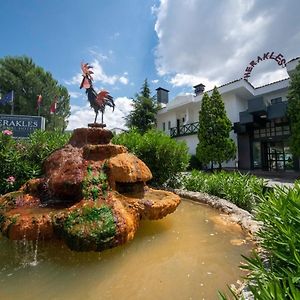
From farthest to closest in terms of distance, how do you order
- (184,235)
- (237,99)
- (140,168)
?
(237,99) < (140,168) < (184,235)

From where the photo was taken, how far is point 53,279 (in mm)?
3471

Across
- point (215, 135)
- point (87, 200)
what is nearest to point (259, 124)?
point (215, 135)

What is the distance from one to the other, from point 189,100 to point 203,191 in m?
15.6

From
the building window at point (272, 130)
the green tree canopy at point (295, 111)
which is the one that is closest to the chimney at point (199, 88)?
the building window at point (272, 130)

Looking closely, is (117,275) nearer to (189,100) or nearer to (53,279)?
(53,279)

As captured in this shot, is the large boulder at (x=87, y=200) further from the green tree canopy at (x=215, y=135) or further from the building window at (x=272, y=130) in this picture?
the building window at (x=272, y=130)

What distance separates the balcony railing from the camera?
22969 millimetres

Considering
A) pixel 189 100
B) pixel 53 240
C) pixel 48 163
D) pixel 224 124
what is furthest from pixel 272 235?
pixel 189 100

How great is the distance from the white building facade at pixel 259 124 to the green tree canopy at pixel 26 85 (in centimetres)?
1493

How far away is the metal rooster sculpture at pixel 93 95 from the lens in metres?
8.83

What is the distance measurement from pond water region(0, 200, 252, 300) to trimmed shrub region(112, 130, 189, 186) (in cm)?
501

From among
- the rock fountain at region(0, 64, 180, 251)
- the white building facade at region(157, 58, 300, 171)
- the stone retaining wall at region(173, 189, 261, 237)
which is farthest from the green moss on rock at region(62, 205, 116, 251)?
the white building facade at region(157, 58, 300, 171)

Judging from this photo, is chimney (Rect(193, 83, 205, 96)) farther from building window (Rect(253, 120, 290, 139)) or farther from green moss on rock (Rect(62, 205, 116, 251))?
green moss on rock (Rect(62, 205, 116, 251))

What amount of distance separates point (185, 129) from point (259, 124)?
6972 mm
